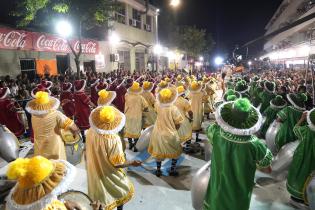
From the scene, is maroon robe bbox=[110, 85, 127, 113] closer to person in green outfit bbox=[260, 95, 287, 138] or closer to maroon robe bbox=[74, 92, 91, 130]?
maroon robe bbox=[74, 92, 91, 130]

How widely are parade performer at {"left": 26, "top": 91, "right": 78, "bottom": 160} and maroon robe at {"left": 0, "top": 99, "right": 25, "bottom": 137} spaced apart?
3308mm

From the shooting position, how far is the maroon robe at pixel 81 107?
9.27m

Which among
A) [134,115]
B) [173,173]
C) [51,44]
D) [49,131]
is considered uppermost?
[51,44]

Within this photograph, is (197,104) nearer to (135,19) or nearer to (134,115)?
(134,115)

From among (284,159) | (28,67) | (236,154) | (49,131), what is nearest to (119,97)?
(49,131)

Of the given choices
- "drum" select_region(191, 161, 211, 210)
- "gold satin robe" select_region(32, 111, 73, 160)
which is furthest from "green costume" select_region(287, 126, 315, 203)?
"gold satin robe" select_region(32, 111, 73, 160)

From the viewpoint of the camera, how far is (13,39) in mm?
12672

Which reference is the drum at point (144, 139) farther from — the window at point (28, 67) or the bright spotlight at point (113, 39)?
the bright spotlight at point (113, 39)

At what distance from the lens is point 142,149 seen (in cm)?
807

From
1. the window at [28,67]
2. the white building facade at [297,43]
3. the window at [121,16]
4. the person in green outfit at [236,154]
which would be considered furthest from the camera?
the window at [121,16]

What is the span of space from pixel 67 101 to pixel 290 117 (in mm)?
6281

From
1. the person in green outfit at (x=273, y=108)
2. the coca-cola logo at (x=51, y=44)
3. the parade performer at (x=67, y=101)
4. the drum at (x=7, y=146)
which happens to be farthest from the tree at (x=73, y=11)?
the person in green outfit at (x=273, y=108)

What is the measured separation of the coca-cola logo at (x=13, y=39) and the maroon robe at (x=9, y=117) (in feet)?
16.9

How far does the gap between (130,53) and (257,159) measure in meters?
23.9
